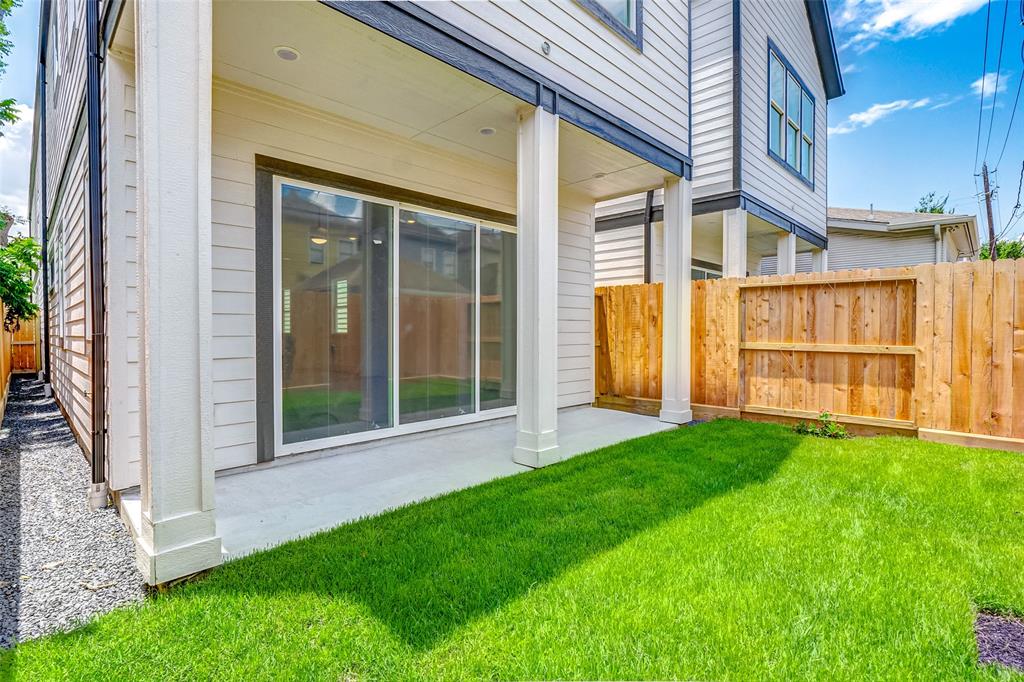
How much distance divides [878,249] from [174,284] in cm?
1483

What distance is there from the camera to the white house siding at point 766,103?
7.43 m

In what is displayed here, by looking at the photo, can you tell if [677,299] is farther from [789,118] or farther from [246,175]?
[789,118]

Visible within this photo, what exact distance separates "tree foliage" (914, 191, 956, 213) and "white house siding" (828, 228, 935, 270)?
32205 mm

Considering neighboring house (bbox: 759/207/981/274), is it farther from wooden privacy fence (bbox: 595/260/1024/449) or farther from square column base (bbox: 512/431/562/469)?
square column base (bbox: 512/431/562/469)

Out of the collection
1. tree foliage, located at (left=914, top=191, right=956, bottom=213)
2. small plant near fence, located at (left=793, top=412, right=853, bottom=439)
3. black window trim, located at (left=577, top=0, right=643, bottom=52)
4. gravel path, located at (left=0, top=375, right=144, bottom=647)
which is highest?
tree foliage, located at (left=914, top=191, right=956, bottom=213)

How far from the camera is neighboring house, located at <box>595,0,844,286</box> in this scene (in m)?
7.30

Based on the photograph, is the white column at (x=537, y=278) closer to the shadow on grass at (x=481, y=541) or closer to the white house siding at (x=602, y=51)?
the shadow on grass at (x=481, y=541)

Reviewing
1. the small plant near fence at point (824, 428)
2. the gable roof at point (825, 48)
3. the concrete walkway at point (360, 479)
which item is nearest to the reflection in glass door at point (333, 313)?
the concrete walkway at point (360, 479)

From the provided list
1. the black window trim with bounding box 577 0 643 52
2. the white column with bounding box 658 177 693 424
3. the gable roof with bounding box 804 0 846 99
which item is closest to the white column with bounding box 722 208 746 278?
the white column with bounding box 658 177 693 424

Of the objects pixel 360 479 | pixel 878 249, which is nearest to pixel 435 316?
pixel 360 479

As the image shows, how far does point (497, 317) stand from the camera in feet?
19.1

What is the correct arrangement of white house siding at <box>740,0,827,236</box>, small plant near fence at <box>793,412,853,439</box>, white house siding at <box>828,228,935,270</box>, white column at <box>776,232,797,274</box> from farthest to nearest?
white house siding at <box>828,228,935,270</box>
white column at <box>776,232,797,274</box>
white house siding at <box>740,0,827,236</box>
small plant near fence at <box>793,412,853,439</box>

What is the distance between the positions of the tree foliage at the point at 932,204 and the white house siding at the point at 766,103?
3559 cm

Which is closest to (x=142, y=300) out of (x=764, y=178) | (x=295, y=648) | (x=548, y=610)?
(x=295, y=648)
